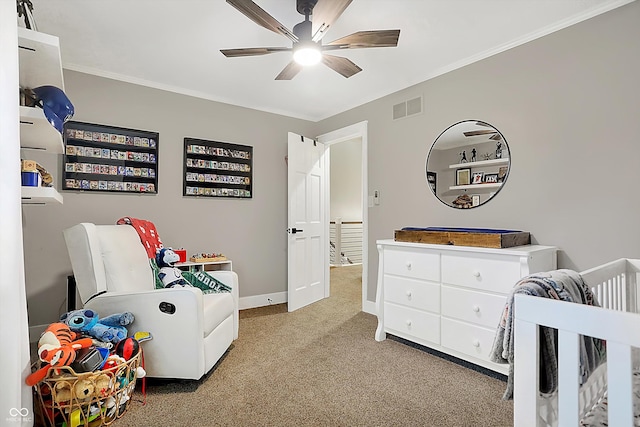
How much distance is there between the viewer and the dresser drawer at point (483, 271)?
2.07m

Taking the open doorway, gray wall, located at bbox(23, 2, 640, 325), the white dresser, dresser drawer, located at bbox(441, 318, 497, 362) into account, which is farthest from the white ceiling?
the open doorway

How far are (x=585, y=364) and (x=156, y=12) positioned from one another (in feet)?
9.08

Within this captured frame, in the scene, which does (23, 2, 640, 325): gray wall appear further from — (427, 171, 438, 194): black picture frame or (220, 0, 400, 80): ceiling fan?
(220, 0, 400, 80): ceiling fan

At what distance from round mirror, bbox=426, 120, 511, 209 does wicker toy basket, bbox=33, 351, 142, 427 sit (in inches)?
105

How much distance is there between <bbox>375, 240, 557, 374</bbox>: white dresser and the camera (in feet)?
6.92

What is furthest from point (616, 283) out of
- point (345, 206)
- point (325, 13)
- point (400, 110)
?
point (345, 206)

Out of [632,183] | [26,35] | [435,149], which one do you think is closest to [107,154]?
[26,35]

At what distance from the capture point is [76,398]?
5.04 ft

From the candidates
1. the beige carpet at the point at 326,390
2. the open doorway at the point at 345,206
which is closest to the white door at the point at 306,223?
the beige carpet at the point at 326,390

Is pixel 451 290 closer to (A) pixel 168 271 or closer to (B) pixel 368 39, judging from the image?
(B) pixel 368 39

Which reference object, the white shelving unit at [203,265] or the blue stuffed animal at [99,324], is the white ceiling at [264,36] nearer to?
the white shelving unit at [203,265]

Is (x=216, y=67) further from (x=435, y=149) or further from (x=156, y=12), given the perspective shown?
(x=435, y=149)

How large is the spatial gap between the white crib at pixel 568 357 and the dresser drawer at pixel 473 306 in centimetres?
108

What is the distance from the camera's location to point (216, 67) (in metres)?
2.95
